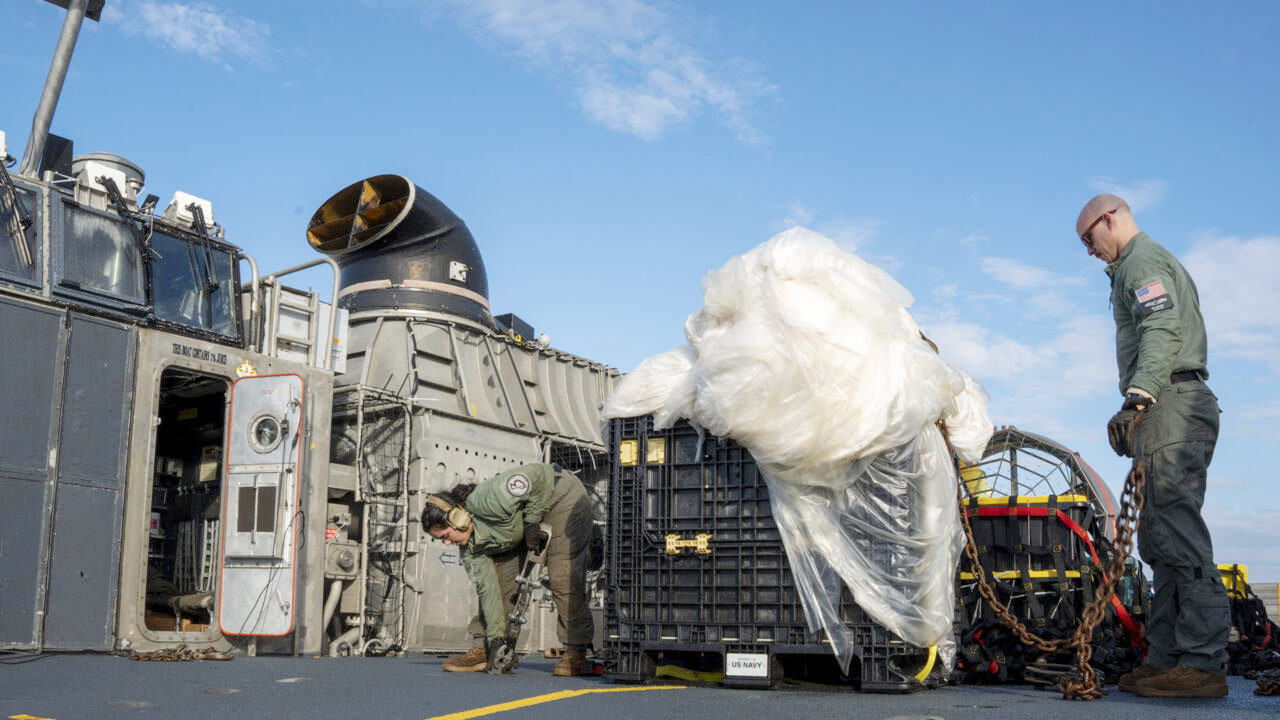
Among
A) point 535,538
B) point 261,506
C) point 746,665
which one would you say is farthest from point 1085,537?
point 261,506

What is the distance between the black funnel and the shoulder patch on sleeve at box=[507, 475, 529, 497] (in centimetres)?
562

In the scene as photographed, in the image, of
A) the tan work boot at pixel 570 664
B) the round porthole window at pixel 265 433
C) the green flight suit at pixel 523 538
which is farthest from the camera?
the round porthole window at pixel 265 433

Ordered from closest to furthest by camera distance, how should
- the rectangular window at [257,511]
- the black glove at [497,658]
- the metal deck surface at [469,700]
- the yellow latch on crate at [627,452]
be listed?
the metal deck surface at [469,700] < the yellow latch on crate at [627,452] < the black glove at [497,658] < the rectangular window at [257,511]

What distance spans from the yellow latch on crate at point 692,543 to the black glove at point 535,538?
1.43m

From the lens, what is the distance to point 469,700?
15.0 feet

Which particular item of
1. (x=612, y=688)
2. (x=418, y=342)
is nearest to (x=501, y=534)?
(x=612, y=688)

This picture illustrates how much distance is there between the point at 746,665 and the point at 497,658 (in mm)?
1923

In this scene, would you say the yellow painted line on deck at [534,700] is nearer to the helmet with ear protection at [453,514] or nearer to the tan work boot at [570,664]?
the tan work boot at [570,664]

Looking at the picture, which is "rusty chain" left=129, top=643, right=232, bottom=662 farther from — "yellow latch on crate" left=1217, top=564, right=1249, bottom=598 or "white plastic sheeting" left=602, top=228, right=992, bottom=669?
"yellow latch on crate" left=1217, top=564, right=1249, bottom=598

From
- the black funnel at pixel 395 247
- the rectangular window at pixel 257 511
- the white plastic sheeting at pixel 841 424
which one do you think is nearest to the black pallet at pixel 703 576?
the white plastic sheeting at pixel 841 424

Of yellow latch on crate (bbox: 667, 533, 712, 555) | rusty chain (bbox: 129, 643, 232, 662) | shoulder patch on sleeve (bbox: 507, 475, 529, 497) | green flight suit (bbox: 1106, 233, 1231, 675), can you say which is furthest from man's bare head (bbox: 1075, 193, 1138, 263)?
rusty chain (bbox: 129, 643, 232, 662)

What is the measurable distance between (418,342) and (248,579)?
3794 millimetres

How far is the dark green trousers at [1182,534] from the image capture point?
4586 mm

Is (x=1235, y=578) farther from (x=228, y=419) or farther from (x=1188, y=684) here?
(x=228, y=419)
